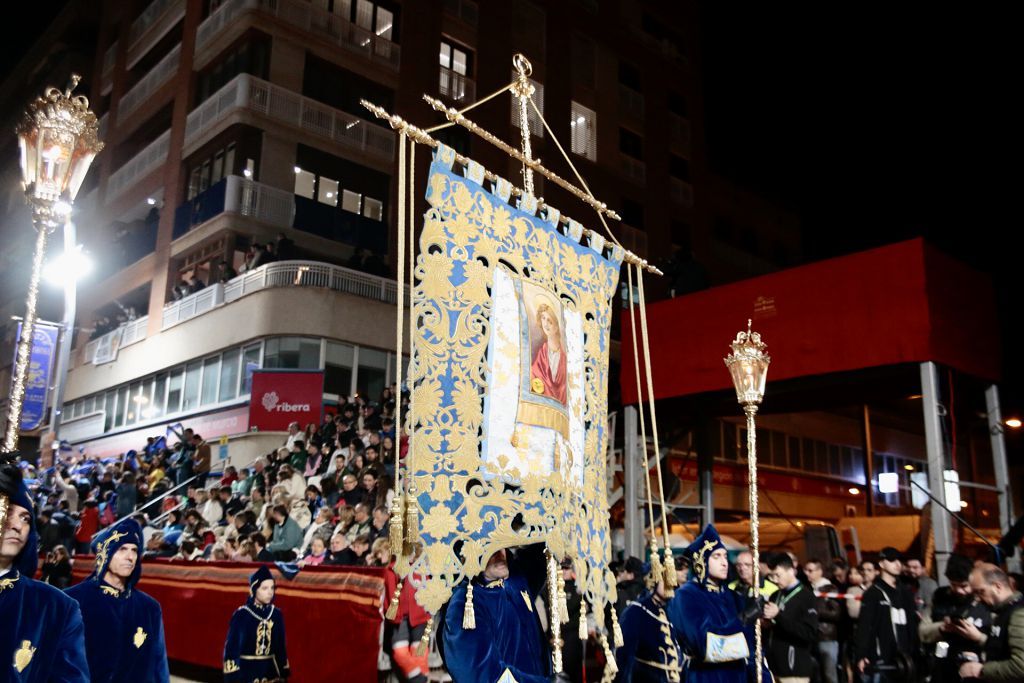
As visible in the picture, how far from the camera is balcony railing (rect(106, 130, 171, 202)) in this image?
88.7 feet

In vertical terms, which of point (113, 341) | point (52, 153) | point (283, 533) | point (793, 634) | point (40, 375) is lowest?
point (793, 634)

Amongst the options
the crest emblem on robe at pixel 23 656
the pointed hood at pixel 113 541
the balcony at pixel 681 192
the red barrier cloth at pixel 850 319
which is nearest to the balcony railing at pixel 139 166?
the balcony at pixel 681 192

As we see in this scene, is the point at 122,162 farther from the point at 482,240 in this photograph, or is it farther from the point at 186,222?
the point at 482,240

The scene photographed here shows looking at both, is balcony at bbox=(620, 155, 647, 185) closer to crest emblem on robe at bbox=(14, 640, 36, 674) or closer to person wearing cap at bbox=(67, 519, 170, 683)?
person wearing cap at bbox=(67, 519, 170, 683)

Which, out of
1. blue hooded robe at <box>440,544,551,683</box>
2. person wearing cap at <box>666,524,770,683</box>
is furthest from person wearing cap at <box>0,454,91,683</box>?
person wearing cap at <box>666,524,770,683</box>

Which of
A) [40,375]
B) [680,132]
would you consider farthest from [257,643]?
[680,132]

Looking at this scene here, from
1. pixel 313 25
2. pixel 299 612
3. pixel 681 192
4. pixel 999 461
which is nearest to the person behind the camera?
pixel 299 612

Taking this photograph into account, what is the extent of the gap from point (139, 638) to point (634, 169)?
25.8 metres

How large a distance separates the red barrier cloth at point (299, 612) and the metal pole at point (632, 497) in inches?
222

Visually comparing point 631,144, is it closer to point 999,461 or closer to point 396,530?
point 999,461

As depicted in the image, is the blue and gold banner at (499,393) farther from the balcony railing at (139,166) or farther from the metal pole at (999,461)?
the balcony railing at (139,166)

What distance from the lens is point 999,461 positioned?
11.8 m

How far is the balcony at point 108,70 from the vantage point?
31878 mm

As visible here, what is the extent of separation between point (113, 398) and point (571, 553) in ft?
85.1
